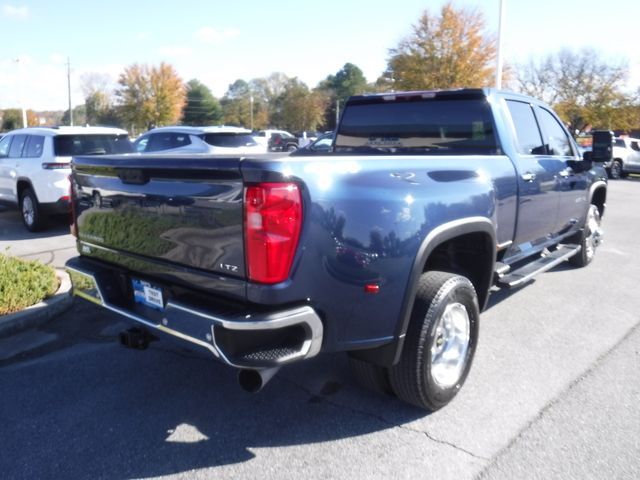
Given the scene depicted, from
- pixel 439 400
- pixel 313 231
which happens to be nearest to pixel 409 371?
pixel 439 400

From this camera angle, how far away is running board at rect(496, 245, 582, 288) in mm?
4122

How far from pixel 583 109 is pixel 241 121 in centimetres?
5593

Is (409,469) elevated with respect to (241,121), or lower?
lower

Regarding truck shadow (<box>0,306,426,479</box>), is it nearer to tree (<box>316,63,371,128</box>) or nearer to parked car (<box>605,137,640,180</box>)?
parked car (<box>605,137,640,180</box>)

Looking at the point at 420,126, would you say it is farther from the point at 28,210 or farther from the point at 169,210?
the point at 28,210

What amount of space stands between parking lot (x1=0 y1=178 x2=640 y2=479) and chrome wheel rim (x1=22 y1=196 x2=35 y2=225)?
4898 millimetres

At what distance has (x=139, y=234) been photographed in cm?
309

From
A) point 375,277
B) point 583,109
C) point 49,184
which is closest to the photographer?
point 375,277

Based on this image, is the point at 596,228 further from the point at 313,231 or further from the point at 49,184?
the point at 49,184

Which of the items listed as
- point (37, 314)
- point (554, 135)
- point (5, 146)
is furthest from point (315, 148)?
point (37, 314)

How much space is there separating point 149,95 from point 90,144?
1934 inches

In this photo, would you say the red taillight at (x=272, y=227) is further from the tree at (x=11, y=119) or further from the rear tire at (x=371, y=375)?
the tree at (x=11, y=119)

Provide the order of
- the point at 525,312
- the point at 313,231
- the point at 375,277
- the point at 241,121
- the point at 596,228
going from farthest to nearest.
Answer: the point at 241,121 < the point at 596,228 < the point at 525,312 < the point at 375,277 < the point at 313,231

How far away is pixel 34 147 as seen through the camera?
8.86 m
